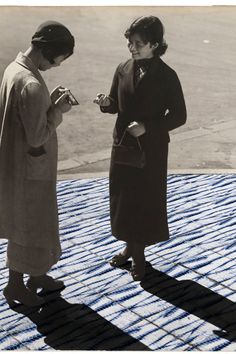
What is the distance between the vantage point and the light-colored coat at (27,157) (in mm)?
4957

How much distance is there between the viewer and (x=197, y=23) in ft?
21.3

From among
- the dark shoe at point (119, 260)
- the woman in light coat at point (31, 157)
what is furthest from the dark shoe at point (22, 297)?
the dark shoe at point (119, 260)

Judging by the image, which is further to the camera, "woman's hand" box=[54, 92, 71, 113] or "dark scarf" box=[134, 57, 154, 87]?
"dark scarf" box=[134, 57, 154, 87]

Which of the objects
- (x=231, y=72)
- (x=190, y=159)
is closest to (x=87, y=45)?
(x=231, y=72)

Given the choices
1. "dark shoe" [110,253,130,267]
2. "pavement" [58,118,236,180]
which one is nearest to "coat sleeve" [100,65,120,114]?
"dark shoe" [110,253,130,267]

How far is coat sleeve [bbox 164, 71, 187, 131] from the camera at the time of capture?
542cm

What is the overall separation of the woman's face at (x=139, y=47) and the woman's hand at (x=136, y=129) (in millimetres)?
457

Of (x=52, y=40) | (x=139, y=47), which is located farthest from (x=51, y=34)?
(x=139, y=47)

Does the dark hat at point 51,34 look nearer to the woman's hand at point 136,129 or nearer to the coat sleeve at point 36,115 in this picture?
the coat sleeve at point 36,115

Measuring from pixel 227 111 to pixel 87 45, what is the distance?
168cm

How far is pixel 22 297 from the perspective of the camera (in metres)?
5.49

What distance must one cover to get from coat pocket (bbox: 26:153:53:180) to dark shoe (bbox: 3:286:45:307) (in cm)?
85

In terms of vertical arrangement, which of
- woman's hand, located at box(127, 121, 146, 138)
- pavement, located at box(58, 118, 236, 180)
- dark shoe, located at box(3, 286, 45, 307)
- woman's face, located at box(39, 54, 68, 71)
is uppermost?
woman's face, located at box(39, 54, 68, 71)

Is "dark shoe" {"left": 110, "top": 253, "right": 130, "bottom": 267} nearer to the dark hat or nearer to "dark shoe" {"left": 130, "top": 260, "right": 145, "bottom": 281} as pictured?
"dark shoe" {"left": 130, "top": 260, "right": 145, "bottom": 281}
